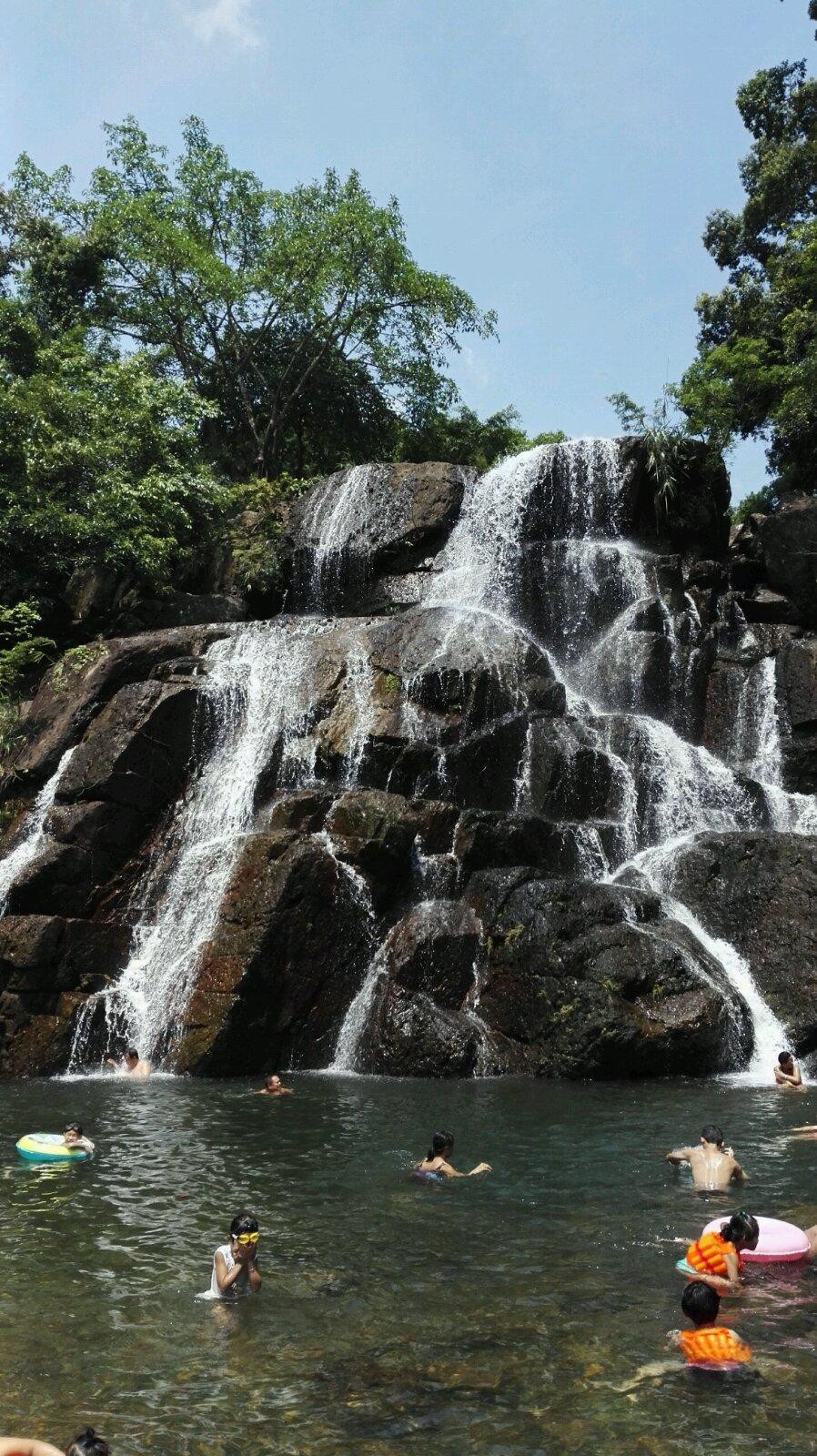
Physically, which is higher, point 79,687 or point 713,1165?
point 79,687

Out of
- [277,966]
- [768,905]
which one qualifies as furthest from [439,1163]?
[768,905]

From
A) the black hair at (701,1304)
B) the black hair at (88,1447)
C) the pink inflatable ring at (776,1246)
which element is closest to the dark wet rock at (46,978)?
the pink inflatable ring at (776,1246)

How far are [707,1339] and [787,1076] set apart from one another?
9.18m

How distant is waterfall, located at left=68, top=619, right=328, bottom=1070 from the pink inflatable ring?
1125 cm

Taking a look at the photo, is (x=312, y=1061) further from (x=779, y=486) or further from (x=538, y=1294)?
(x=779, y=486)

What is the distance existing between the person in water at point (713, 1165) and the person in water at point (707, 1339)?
11.7 ft

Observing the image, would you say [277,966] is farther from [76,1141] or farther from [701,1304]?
[701,1304]

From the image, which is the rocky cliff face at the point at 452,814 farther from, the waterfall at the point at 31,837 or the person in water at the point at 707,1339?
the person in water at the point at 707,1339

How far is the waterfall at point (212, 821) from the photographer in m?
18.6

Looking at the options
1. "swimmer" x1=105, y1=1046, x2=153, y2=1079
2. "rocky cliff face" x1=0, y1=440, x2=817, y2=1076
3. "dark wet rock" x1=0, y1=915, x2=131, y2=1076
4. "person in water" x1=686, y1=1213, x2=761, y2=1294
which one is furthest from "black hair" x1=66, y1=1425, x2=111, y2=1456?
"dark wet rock" x1=0, y1=915, x2=131, y2=1076

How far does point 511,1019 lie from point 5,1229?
29.5 ft

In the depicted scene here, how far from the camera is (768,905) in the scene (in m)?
18.6

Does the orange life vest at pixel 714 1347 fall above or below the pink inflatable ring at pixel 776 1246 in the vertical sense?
below

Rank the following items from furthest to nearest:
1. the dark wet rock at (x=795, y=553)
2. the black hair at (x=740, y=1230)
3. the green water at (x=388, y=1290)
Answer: the dark wet rock at (x=795, y=553) < the black hair at (x=740, y=1230) < the green water at (x=388, y=1290)
